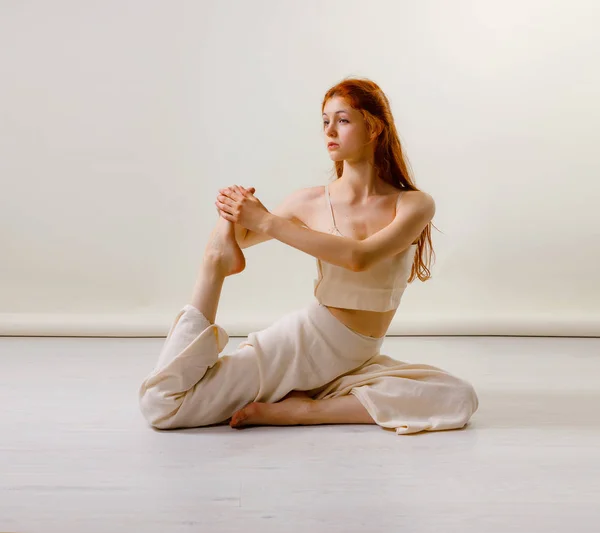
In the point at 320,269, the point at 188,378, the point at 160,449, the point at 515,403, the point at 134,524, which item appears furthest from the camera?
the point at 515,403

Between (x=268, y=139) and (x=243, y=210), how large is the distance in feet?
6.87

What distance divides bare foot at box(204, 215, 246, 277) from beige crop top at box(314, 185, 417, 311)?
266mm

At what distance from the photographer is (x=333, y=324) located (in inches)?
106

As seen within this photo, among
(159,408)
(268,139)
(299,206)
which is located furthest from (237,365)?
(268,139)

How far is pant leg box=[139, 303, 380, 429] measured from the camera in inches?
100

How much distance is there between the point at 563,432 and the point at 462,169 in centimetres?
223

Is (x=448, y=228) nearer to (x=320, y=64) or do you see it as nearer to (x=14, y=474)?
(x=320, y=64)

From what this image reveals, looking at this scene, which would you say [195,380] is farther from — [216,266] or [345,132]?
[345,132]

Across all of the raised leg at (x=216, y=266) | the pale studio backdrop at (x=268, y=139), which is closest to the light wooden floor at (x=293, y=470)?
the raised leg at (x=216, y=266)

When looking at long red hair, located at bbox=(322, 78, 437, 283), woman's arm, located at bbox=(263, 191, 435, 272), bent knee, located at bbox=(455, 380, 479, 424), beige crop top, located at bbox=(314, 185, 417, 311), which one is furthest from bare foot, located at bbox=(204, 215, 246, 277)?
bent knee, located at bbox=(455, 380, 479, 424)

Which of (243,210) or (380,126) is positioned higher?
(380,126)

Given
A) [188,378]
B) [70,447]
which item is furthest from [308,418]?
[70,447]

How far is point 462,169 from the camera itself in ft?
15.2

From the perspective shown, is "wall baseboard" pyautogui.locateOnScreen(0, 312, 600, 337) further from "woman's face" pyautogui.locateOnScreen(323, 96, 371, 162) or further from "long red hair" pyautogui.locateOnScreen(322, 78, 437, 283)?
"woman's face" pyautogui.locateOnScreen(323, 96, 371, 162)
